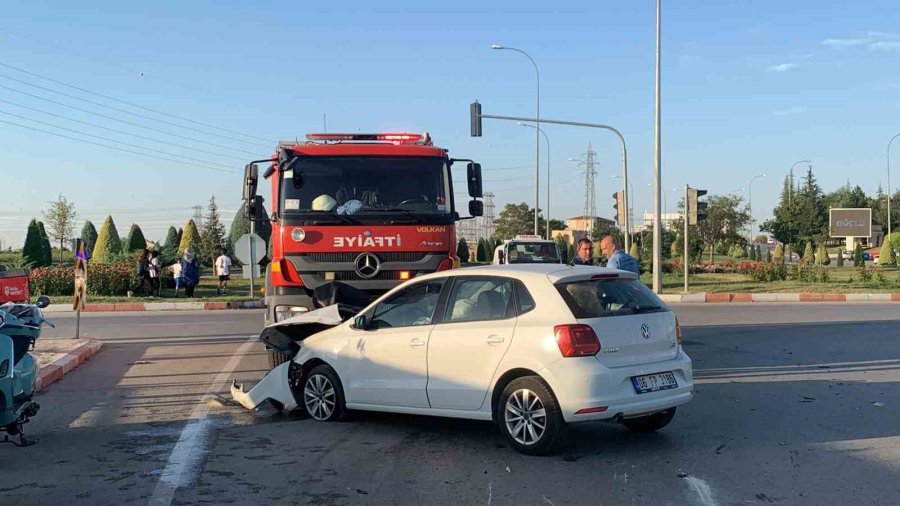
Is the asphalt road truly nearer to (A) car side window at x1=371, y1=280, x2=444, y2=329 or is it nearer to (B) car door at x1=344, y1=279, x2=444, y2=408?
(B) car door at x1=344, y1=279, x2=444, y2=408

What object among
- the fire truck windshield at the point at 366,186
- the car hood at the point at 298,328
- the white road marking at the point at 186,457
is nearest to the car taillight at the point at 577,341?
the car hood at the point at 298,328

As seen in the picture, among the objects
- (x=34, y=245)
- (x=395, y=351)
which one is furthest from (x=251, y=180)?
(x=34, y=245)

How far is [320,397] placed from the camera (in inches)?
295

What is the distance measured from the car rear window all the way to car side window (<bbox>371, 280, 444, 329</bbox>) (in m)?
1.26

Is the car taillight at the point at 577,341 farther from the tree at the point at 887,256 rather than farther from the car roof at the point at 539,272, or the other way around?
the tree at the point at 887,256

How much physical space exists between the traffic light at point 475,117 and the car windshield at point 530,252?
409 cm

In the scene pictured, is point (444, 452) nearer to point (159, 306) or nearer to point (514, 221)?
point (159, 306)

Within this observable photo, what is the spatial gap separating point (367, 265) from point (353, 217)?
0.62 meters

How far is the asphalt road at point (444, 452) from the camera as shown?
17.2ft

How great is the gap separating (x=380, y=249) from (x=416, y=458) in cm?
384

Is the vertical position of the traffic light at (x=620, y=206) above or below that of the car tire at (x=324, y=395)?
above

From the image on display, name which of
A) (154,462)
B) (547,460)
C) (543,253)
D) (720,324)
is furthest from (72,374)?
(543,253)

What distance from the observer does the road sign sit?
20.2 m

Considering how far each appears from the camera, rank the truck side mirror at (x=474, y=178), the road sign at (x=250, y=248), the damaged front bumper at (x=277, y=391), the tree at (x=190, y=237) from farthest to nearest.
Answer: the tree at (x=190, y=237) → the road sign at (x=250, y=248) → the truck side mirror at (x=474, y=178) → the damaged front bumper at (x=277, y=391)
